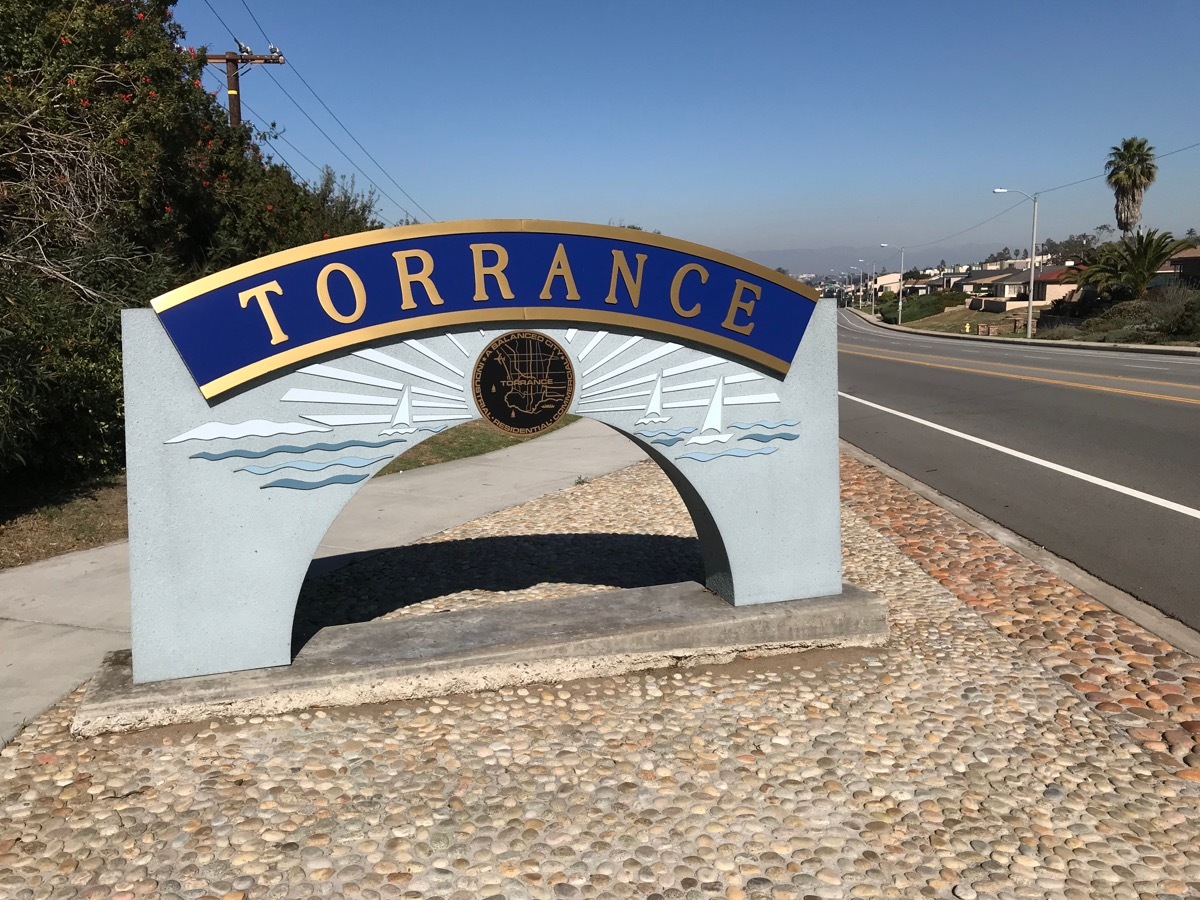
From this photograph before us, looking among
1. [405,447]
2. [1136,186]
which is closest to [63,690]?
[405,447]

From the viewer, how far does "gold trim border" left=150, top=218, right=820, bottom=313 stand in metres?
4.34

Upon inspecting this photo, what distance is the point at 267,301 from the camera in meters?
4.44

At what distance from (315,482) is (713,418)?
2.20m

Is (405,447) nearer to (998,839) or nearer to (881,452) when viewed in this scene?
(998,839)

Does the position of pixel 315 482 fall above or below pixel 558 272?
below

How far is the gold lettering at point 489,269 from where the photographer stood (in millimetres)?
4741

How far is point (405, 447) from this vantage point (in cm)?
486

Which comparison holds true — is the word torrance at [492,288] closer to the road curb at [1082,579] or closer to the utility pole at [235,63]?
the road curb at [1082,579]

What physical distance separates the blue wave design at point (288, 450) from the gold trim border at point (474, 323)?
288mm

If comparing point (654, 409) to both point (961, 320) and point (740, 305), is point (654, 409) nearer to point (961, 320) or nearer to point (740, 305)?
A: point (740, 305)

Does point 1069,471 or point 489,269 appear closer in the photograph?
point 489,269

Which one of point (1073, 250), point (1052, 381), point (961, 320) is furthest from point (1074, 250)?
point (1052, 381)

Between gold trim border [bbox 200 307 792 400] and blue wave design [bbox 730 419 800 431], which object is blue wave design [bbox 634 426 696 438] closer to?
blue wave design [bbox 730 419 800 431]

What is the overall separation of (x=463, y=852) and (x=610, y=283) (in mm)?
2905
